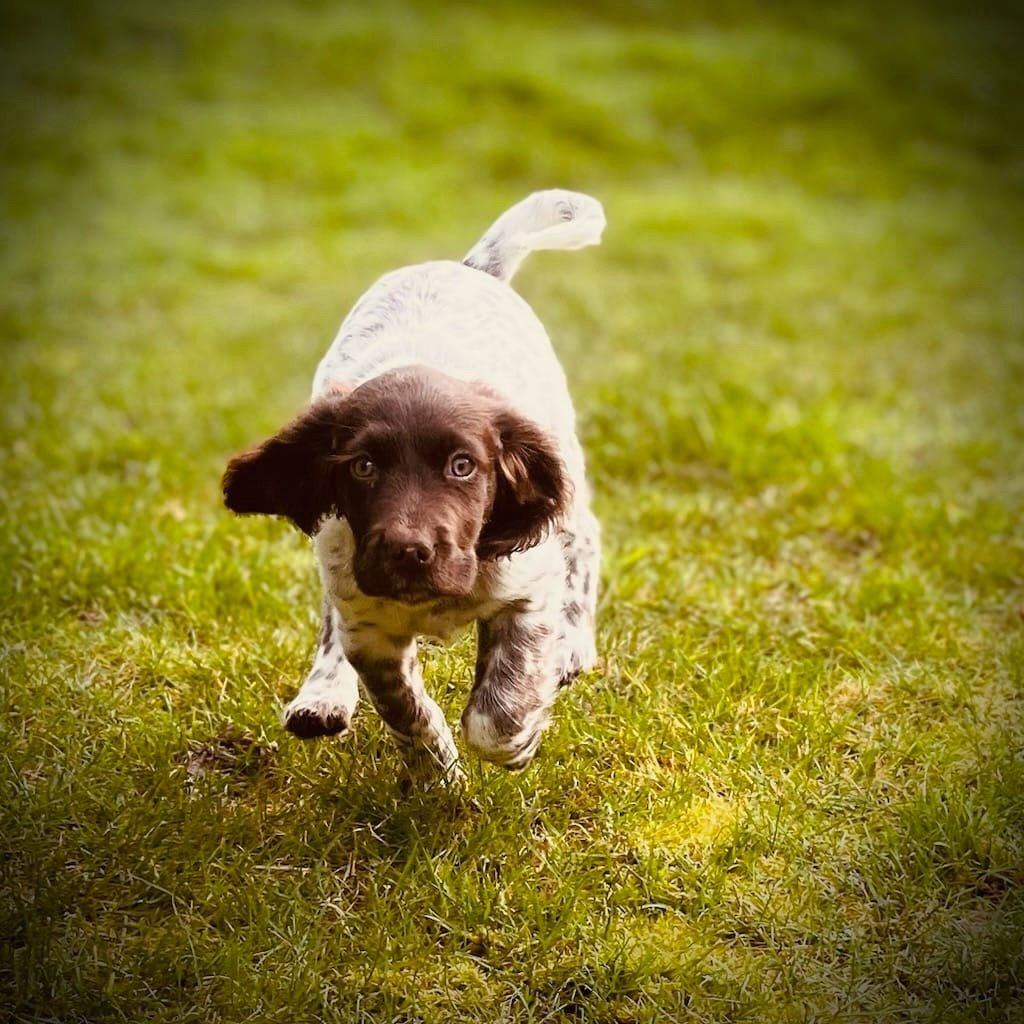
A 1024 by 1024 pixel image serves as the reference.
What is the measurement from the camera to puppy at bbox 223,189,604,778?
8.75 ft

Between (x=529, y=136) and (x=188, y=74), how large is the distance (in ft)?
12.7

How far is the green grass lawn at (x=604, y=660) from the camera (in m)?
2.79

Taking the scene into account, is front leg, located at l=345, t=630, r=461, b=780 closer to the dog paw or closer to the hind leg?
the dog paw

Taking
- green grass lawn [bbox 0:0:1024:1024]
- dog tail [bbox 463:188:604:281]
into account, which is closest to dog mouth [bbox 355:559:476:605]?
green grass lawn [bbox 0:0:1024:1024]

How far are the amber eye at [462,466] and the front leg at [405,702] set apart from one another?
0.49 meters

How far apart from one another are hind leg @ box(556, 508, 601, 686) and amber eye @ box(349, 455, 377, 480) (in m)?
0.85

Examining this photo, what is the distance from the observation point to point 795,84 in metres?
14.3

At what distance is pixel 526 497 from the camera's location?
2.90 m

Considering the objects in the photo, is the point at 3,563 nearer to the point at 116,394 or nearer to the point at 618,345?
the point at 116,394

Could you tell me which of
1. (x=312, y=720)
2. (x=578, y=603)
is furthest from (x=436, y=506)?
(x=578, y=603)

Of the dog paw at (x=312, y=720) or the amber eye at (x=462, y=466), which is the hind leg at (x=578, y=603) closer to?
the dog paw at (x=312, y=720)

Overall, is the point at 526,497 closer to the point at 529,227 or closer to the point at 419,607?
the point at 419,607

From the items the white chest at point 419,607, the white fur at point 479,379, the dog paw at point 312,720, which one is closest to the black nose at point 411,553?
the white fur at point 479,379

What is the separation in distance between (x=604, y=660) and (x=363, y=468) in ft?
4.55
